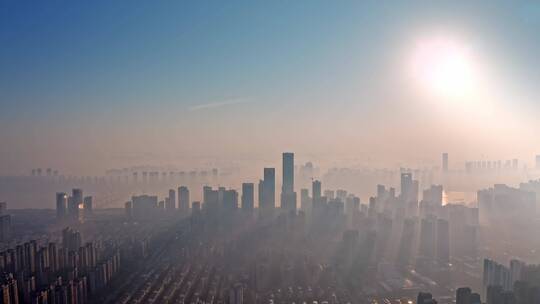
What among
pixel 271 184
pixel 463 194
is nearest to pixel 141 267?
pixel 271 184

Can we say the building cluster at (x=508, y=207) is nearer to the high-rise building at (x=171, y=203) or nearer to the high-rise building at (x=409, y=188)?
the high-rise building at (x=409, y=188)

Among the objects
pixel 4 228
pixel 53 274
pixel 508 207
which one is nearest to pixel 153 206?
pixel 4 228

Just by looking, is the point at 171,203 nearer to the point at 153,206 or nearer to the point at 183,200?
the point at 183,200

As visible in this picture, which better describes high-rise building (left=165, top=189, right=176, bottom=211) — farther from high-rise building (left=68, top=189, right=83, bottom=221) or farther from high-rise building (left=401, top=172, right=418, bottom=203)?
high-rise building (left=401, top=172, right=418, bottom=203)

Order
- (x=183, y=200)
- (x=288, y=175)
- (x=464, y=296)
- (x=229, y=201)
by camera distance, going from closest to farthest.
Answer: (x=464, y=296), (x=229, y=201), (x=288, y=175), (x=183, y=200)

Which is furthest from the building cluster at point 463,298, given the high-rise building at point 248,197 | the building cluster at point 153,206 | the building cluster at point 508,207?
the building cluster at point 153,206

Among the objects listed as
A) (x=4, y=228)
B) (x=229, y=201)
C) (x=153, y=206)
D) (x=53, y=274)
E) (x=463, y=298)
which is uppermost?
(x=229, y=201)

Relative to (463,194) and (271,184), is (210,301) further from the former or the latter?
(463,194)

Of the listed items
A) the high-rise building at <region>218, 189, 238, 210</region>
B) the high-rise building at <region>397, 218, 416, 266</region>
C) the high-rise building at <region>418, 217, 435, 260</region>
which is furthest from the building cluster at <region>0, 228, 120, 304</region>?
the high-rise building at <region>418, 217, 435, 260</region>
